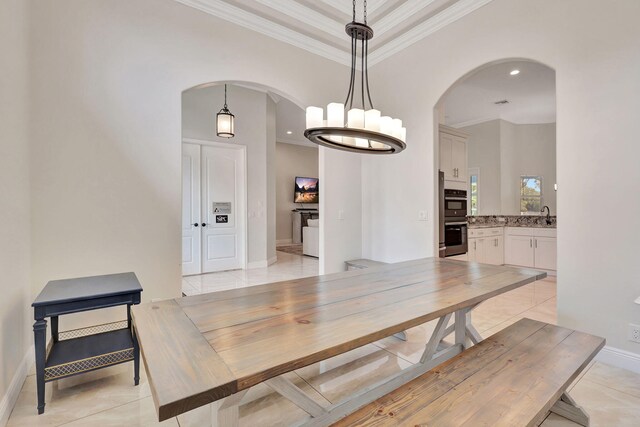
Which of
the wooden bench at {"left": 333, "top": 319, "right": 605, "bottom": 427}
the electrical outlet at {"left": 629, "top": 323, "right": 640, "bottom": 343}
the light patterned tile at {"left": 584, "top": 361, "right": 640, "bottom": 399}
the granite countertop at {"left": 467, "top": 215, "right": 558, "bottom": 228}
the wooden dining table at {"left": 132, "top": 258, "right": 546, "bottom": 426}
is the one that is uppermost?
the granite countertop at {"left": 467, "top": 215, "right": 558, "bottom": 228}

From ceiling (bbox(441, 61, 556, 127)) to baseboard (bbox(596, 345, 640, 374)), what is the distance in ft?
10.1

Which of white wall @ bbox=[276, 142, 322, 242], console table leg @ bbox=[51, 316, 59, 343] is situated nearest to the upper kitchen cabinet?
console table leg @ bbox=[51, 316, 59, 343]

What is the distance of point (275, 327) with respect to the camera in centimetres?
127

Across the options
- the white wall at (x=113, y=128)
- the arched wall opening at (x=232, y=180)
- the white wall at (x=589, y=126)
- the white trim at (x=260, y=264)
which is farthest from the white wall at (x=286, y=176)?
the white wall at (x=589, y=126)

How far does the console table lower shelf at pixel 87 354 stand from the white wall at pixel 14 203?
0.72ft

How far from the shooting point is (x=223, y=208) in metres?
5.68

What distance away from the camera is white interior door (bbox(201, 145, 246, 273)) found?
5.50 metres

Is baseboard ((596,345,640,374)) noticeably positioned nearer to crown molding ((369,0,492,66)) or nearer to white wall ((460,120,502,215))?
crown molding ((369,0,492,66))

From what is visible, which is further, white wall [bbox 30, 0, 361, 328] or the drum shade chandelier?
white wall [bbox 30, 0, 361, 328]

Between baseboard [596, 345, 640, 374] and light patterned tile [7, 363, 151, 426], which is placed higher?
baseboard [596, 345, 640, 374]

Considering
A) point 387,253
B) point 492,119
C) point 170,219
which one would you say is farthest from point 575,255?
point 492,119

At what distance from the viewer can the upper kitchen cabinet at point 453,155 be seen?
13.2 ft

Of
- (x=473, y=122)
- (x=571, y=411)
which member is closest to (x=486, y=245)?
(x=473, y=122)

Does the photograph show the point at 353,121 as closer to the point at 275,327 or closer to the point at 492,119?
the point at 275,327
